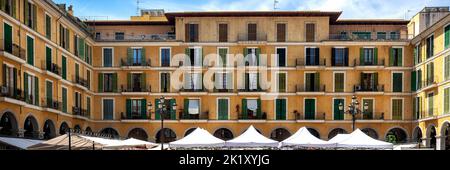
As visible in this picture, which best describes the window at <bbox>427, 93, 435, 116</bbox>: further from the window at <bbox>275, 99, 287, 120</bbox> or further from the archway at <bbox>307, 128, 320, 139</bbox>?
the window at <bbox>275, 99, 287, 120</bbox>

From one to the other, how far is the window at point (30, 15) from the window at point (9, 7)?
1575 millimetres

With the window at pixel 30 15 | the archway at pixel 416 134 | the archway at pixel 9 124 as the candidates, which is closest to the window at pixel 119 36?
the window at pixel 30 15

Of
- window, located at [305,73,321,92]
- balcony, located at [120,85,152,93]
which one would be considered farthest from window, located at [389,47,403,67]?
balcony, located at [120,85,152,93]

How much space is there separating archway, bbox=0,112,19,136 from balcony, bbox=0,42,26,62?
9.75ft

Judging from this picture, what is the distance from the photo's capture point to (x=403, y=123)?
39.8 m

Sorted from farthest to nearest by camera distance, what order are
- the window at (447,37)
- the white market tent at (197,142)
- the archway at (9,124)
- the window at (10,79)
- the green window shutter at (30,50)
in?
the window at (447,37) → the green window shutter at (30,50) → the archway at (9,124) → the window at (10,79) → the white market tent at (197,142)

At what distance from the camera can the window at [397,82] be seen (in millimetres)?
40062

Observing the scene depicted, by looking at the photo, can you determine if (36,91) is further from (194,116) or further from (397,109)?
(397,109)

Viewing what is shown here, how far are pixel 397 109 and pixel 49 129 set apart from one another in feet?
86.4

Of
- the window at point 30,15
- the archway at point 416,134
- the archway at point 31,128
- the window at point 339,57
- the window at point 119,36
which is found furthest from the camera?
the window at point 119,36

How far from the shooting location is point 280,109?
4031 cm

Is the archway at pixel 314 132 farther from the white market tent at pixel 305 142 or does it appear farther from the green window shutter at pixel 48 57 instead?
the green window shutter at pixel 48 57

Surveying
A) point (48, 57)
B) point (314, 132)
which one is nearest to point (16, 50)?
point (48, 57)
